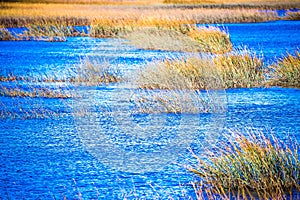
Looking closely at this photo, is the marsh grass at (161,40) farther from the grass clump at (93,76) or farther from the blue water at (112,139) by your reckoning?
the blue water at (112,139)

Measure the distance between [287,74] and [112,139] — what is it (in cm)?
538

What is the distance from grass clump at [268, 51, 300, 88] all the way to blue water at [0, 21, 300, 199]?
364 mm

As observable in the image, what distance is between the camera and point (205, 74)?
12.9 metres

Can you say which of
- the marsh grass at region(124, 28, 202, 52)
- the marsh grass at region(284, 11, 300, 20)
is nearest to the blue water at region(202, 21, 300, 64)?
the marsh grass at region(124, 28, 202, 52)

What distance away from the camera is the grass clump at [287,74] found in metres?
12.9

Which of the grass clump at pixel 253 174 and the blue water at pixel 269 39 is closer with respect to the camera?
the grass clump at pixel 253 174

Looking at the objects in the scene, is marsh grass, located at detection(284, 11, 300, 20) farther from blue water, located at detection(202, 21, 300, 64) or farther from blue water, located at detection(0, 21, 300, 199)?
blue water, located at detection(0, 21, 300, 199)

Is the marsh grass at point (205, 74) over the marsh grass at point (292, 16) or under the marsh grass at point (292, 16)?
over

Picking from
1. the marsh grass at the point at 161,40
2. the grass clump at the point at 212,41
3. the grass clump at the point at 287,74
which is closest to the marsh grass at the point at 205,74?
the grass clump at the point at 287,74

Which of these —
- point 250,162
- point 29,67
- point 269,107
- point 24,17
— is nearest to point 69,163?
point 250,162

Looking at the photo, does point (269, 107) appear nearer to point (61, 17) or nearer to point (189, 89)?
point (189, 89)

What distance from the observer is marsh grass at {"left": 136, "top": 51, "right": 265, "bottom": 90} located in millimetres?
12508

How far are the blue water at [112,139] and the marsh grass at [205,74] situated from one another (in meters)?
0.44

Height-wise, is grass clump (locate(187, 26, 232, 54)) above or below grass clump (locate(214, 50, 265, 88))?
below
